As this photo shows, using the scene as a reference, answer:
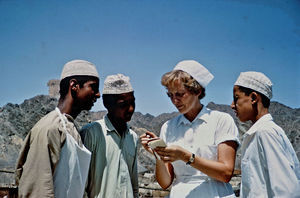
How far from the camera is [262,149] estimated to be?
2.21 m

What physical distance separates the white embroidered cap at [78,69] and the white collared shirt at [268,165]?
54.7 inches

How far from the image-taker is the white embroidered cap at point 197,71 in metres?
2.59

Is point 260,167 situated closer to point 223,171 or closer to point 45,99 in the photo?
point 223,171

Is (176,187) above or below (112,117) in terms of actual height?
below

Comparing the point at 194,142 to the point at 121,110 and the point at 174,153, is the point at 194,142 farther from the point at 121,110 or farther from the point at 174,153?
the point at 121,110

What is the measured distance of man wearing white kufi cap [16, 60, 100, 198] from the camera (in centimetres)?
194

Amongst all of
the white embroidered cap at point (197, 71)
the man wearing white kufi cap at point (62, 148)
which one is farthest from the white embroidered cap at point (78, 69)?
the white embroidered cap at point (197, 71)

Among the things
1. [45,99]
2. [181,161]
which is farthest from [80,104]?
[45,99]

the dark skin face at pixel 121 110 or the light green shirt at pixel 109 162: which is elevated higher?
the dark skin face at pixel 121 110

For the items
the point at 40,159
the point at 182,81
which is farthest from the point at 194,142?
the point at 40,159

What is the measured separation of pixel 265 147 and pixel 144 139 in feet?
3.17

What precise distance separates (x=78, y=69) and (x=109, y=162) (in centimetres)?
83

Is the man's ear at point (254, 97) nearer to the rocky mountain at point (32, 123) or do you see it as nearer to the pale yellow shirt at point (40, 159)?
the pale yellow shirt at point (40, 159)

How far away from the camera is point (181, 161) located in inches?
102
